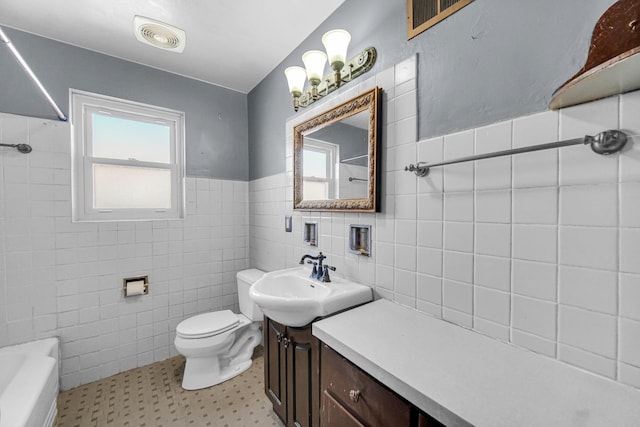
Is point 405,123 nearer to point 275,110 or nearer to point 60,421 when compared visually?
point 275,110

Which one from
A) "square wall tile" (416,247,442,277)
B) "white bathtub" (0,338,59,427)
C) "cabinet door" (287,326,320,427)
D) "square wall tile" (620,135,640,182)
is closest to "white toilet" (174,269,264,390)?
"white bathtub" (0,338,59,427)

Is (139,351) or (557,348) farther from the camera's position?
(139,351)

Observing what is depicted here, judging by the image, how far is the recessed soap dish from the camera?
135 cm

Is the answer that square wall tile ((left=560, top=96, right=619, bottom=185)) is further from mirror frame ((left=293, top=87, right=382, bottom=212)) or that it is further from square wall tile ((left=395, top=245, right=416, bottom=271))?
mirror frame ((left=293, top=87, right=382, bottom=212))

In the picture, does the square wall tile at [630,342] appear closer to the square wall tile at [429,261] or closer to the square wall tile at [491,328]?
the square wall tile at [491,328]

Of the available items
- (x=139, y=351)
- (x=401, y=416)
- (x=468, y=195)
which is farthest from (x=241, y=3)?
(x=139, y=351)

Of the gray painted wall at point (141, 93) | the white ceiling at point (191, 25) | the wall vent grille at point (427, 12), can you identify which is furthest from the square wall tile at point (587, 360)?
the gray painted wall at point (141, 93)

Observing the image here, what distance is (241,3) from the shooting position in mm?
1451

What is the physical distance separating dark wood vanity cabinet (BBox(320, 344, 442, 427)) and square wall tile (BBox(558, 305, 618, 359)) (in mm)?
498

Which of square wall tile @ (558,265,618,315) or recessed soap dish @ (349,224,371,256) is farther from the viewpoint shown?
A: recessed soap dish @ (349,224,371,256)

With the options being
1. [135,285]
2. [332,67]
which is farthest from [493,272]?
→ [135,285]

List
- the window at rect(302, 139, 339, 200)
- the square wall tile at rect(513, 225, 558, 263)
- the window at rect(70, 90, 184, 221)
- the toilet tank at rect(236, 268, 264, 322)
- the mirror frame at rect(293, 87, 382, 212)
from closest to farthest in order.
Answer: the square wall tile at rect(513, 225, 558, 263) < the mirror frame at rect(293, 87, 382, 212) < the window at rect(302, 139, 339, 200) < the window at rect(70, 90, 184, 221) < the toilet tank at rect(236, 268, 264, 322)

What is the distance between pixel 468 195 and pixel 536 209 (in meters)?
0.21

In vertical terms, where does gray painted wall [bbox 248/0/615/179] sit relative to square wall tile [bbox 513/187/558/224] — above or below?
above
